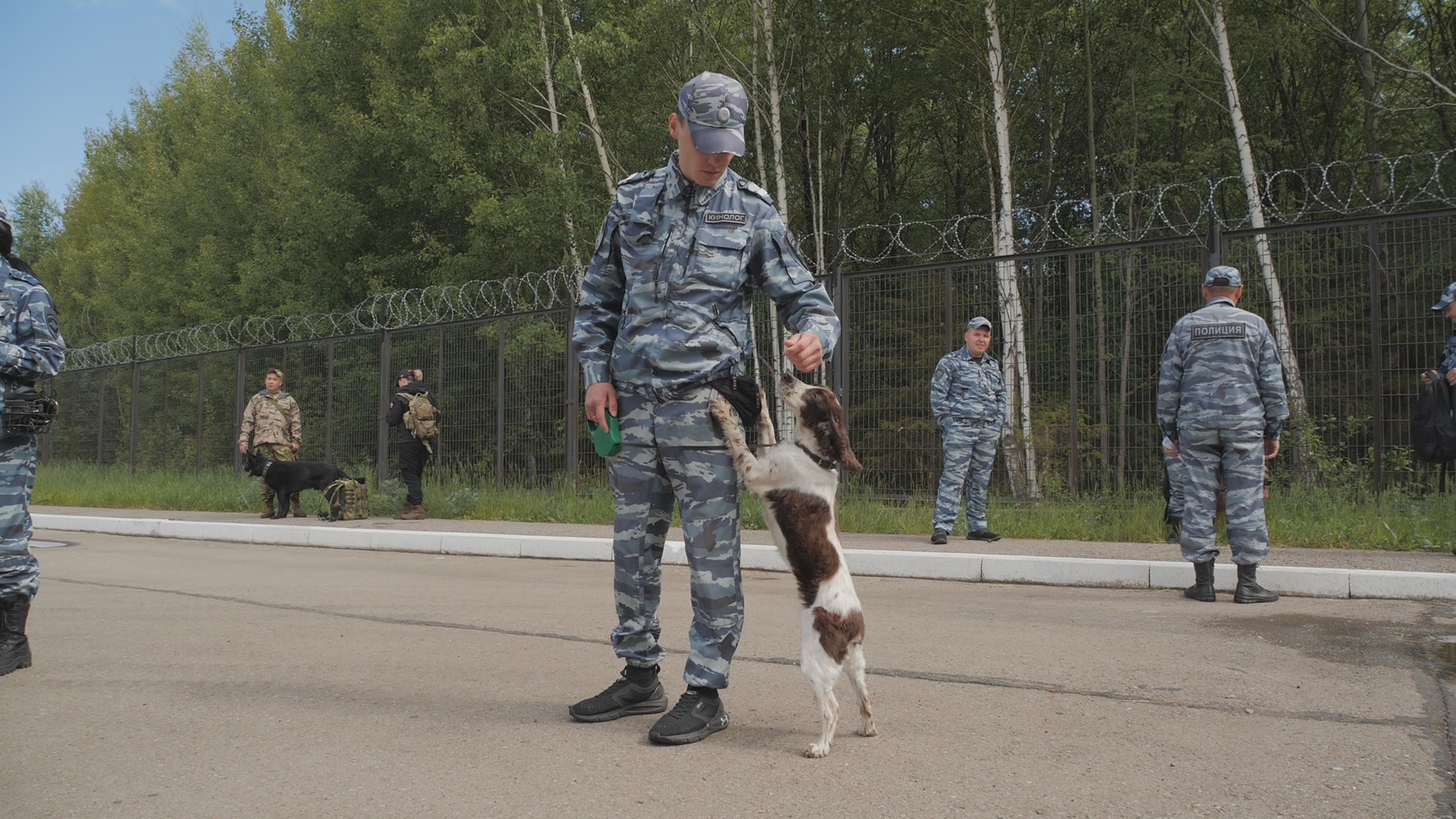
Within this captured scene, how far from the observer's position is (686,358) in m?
3.61

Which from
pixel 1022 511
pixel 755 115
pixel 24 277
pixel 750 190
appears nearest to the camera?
pixel 750 190

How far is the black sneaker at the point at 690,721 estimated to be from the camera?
3547 mm

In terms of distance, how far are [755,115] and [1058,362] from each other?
9933mm

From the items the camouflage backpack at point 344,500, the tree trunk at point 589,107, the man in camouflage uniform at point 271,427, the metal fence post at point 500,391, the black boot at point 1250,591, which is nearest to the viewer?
the black boot at point 1250,591

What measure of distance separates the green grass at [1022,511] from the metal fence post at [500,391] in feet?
2.26

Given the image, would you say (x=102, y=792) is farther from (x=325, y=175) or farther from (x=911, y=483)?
(x=325, y=175)

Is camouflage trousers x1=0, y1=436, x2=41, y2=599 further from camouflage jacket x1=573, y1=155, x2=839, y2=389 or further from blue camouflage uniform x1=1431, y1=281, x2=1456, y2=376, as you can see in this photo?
blue camouflage uniform x1=1431, y1=281, x2=1456, y2=376

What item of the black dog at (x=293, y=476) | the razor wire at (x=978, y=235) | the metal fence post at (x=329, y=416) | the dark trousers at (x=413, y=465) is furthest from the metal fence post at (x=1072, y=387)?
the metal fence post at (x=329, y=416)

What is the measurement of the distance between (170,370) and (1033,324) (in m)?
17.5

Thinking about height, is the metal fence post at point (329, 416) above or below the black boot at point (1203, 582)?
above

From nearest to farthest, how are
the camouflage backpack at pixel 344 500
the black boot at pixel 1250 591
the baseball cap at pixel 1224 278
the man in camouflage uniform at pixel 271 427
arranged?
the black boot at pixel 1250 591, the baseball cap at pixel 1224 278, the camouflage backpack at pixel 344 500, the man in camouflage uniform at pixel 271 427

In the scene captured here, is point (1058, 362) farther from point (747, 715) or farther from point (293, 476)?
point (293, 476)

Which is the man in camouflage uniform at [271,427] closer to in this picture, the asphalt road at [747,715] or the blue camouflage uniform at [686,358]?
the asphalt road at [747,715]

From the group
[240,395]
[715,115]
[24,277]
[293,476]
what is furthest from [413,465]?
[715,115]
